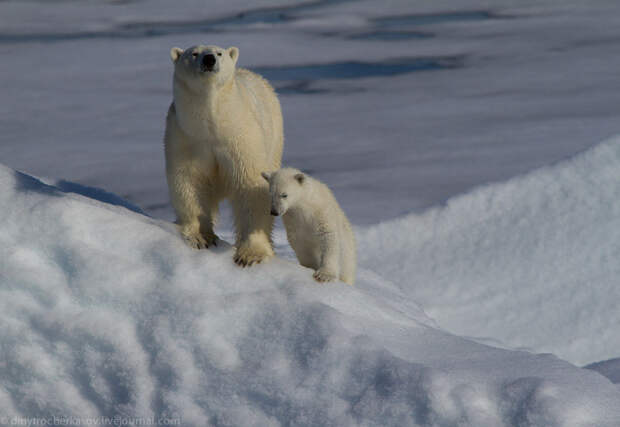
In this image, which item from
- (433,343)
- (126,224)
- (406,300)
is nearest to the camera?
(433,343)

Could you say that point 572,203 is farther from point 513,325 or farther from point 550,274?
point 513,325

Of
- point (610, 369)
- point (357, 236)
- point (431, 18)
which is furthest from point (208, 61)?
point (431, 18)

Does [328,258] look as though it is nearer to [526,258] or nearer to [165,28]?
[526,258]

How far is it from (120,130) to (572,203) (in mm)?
4817

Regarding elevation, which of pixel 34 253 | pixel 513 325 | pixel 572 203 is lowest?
pixel 513 325

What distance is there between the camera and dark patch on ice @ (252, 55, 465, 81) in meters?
10.3

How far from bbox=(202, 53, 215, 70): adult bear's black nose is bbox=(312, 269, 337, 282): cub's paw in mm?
851

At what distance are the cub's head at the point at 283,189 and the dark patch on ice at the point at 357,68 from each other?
7086mm

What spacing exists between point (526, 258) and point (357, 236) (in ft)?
3.59

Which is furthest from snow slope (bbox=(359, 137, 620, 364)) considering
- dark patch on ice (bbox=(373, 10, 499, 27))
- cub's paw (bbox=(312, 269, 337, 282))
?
dark patch on ice (bbox=(373, 10, 499, 27))

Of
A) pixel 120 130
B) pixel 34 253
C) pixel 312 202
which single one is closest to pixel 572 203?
pixel 312 202

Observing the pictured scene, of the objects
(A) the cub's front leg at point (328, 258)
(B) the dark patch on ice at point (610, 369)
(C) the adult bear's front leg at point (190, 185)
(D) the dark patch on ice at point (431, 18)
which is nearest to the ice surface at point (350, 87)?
(D) the dark patch on ice at point (431, 18)

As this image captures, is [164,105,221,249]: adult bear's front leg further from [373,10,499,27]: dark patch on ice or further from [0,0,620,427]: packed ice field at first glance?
[373,10,499,27]: dark patch on ice

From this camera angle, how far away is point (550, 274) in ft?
16.7
